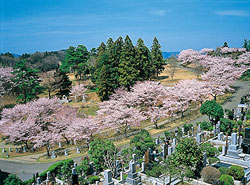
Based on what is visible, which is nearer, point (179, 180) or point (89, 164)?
point (179, 180)

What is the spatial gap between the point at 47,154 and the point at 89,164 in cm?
990

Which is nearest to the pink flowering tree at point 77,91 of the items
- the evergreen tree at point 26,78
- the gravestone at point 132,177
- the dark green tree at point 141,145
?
the evergreen tree at point 26,78

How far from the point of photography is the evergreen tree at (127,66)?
42775 millimetres

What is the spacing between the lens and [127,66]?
4356 cm

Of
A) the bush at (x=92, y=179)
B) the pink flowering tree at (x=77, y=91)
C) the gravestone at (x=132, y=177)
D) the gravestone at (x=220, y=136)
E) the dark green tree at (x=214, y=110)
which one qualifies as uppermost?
the pink flowering tree at (x=77, y=91)

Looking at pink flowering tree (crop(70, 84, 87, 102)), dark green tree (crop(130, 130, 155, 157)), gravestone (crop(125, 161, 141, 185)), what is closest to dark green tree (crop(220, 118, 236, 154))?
dark green tree (crop(130, 130, 155, 157))

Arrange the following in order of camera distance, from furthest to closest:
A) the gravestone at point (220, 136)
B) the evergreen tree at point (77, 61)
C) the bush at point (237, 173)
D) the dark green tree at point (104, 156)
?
the evergreen tree at point (77, 61), the gravestone at point (220, 136), the dark green tree at point (104, 156), the bush at point (237, 173)

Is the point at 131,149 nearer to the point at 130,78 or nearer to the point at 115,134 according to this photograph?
the point at 115,134

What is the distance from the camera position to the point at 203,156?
20.2m

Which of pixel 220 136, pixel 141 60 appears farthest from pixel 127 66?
pixel 220 136

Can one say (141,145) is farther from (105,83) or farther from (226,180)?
(105,83)

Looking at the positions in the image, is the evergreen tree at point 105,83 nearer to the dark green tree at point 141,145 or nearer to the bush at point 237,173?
the dark green tree at point 141,145

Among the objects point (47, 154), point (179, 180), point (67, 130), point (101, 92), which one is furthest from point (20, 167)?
point (101, 92)

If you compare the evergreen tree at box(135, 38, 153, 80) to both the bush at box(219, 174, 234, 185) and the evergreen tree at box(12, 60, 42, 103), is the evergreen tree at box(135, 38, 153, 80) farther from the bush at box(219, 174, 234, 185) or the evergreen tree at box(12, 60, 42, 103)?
the bush at box(219, 174, 234, 185)
